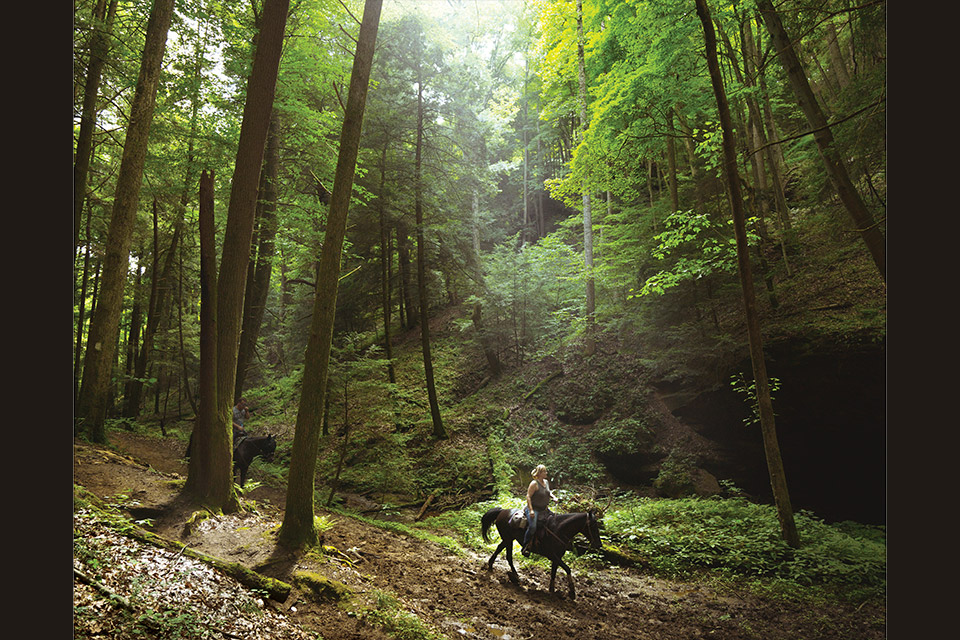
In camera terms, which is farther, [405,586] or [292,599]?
[405,586]

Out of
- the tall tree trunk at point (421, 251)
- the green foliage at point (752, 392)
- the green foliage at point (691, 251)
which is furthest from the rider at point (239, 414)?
A: the green foliage at point (752, 392)

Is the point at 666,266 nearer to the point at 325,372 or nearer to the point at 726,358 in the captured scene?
the point at 726,358

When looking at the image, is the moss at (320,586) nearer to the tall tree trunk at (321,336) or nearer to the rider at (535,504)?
the tall tree trunk at (321,336)

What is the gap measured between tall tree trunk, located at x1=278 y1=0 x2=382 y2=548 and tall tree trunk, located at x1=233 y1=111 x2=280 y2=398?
19.7 ft

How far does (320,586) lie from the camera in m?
4.44

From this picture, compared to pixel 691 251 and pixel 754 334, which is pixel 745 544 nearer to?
pixel 754 334

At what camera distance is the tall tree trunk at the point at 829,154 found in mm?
5754

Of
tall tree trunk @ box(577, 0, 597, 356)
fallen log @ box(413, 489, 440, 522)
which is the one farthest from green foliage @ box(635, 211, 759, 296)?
fallen log @ box(413, 489, 440, 522)

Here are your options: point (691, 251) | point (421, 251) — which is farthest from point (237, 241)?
point (691, 251)

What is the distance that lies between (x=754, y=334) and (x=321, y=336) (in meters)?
7.18

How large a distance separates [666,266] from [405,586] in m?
9.91

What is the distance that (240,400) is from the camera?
31.9 feet

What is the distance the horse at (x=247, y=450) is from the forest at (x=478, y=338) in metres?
0.08

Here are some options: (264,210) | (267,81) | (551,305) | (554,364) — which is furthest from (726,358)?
(264,210)
